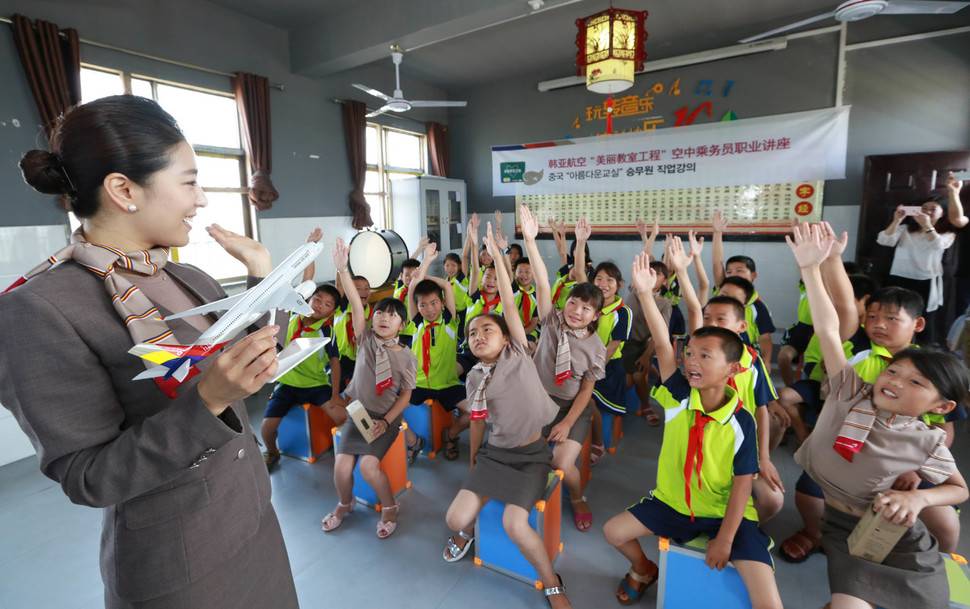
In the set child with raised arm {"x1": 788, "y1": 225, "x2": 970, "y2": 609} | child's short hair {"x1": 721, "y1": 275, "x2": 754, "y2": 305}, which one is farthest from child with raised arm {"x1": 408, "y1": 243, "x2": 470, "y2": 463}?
child with raised arm {"x1": 788, "y1": 225, "x2": 970, "y2": 609}

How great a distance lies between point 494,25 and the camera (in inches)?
188

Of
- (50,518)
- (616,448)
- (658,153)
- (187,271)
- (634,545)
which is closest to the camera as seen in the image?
(187,271)

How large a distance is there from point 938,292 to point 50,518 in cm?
670

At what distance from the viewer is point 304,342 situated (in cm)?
72

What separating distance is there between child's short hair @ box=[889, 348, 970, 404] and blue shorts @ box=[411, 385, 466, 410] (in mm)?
2274

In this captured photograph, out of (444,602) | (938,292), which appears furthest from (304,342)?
(938,292)

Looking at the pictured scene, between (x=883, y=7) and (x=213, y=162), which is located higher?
(x=883, y=7)

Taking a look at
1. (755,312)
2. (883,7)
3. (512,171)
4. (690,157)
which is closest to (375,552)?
(755,312)

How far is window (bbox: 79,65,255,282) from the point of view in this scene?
4324 mm

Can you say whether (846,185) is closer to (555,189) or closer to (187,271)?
(555,189)

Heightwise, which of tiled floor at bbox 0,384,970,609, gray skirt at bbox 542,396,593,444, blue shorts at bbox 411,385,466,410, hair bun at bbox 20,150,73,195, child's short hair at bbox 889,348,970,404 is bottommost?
tiled floor at bbox 0,384,970,609

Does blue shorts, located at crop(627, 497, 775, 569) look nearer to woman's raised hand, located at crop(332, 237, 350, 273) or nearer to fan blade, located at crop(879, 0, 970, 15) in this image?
woman's raised hand, located at crop(332, 237, 350, 273)

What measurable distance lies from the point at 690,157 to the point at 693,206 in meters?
0.56

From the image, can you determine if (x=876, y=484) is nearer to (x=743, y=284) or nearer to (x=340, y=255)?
(x=743, y=284)
